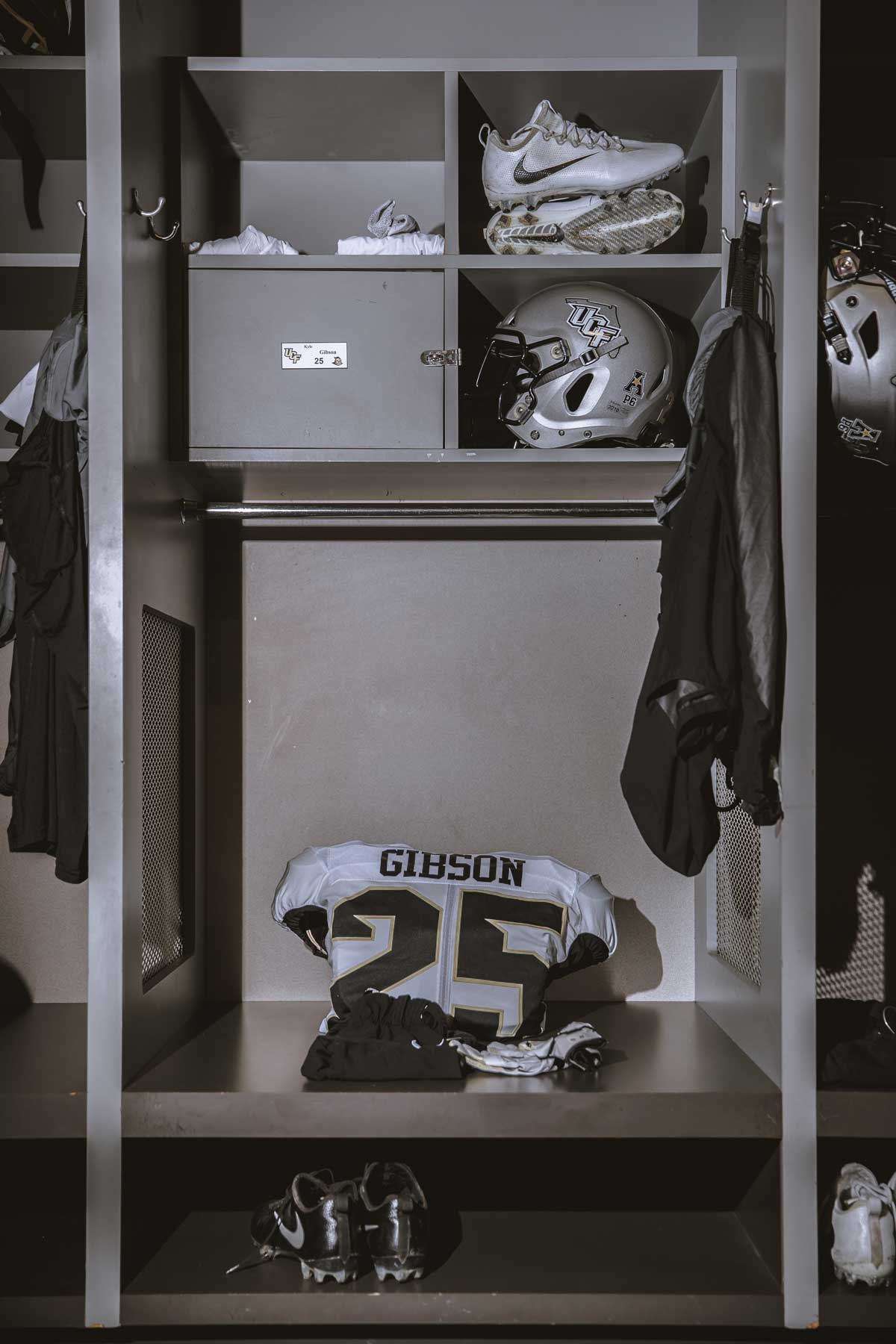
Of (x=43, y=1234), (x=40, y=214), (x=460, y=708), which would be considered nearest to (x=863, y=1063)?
(x=460, y=708)

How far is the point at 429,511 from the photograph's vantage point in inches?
76.7

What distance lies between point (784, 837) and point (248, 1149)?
1199 millimetres

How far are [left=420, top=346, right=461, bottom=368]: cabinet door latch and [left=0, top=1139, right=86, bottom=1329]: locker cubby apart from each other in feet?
5.16

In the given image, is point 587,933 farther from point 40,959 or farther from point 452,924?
point 40,959

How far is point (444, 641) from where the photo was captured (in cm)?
218

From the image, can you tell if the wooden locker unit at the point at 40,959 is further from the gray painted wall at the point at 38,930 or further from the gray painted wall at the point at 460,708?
the gray painted wall at the point at 460,708

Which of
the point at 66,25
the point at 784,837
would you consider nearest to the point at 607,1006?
the point at 784,837

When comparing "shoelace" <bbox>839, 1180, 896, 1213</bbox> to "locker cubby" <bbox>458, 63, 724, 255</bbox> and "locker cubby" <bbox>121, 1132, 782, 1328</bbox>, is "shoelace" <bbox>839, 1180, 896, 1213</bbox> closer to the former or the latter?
"locker cubby" <bbox>121, 1132, 782, 1328</bbox>

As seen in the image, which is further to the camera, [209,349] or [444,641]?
[444,641]

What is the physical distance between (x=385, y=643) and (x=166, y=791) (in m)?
0.55

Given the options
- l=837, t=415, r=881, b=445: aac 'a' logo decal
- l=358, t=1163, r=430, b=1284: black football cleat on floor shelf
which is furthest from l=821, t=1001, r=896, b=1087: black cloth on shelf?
l=837, t=415, r=881, b=445: aac 'a' logo decal

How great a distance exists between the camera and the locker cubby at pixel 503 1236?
61.6 inches

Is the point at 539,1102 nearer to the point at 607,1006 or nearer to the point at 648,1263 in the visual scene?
the point at 648,1263

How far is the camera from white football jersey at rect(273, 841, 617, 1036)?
1.79 metres
